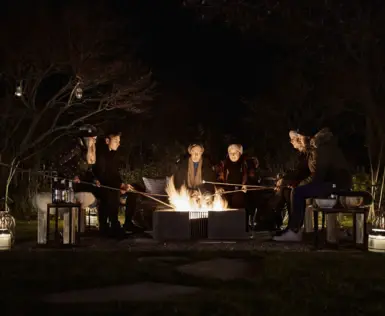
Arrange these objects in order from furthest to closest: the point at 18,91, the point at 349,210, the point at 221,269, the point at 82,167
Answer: the point at 18,91 < the point at 82,167 < the point at 349,210 < the point at 221,269

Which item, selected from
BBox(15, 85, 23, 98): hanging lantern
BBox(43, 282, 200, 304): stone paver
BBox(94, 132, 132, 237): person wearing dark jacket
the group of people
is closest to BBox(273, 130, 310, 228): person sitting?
the group of people

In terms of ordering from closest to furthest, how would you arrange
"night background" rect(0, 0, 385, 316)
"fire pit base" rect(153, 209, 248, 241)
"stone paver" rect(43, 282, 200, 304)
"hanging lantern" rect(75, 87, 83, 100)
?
"stone paver" rect(43, 282, 200, 304) < "night background" rect(0, 0, 385, 316) < "fire pit base" rect(153, 209, 248, 241) < "hanging lantern" rect(75, 87, 83, 100)

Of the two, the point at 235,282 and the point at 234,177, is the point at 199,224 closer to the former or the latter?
the point at 234,177

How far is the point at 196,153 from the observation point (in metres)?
9.41

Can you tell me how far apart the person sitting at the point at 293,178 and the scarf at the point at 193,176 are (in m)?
0.97

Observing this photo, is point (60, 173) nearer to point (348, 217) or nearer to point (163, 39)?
point (348, 217)

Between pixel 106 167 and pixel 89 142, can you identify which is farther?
pixel 89 142

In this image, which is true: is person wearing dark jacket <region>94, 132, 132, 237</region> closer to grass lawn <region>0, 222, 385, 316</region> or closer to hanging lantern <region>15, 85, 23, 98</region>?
grass lawn <region>0, 222, 385, 316</region>

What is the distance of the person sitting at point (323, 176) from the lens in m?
8.35

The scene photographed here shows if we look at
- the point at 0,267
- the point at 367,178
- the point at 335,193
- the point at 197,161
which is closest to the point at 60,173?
the point at 197,161

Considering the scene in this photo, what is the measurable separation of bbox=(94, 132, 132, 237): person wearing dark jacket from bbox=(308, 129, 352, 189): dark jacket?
2.30m

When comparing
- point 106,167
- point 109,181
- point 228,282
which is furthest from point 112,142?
point 228,282

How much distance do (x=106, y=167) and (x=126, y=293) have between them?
12.6ft

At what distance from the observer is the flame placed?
30.1ft
